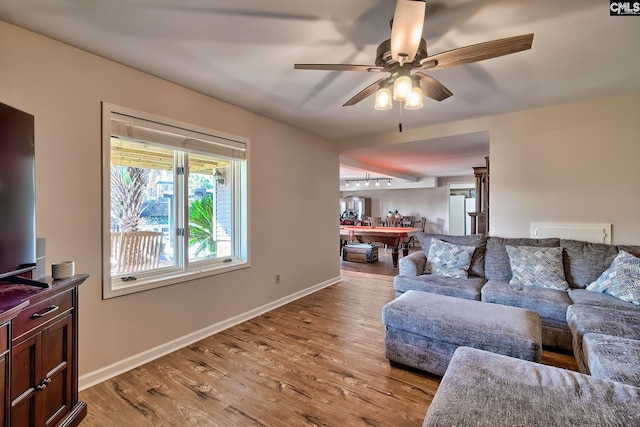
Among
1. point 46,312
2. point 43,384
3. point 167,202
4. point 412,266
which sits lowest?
point 43,384

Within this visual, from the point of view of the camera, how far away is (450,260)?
3.36 metres

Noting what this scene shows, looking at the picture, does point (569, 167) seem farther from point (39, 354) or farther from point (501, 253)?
point (39, 354)

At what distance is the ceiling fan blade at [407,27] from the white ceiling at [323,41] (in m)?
0.31

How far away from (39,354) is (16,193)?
2.64 feet

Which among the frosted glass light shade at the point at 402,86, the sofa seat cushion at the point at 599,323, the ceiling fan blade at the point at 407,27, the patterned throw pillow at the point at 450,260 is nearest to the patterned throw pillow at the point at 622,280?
the sofa seat cushion at the point at 599,323

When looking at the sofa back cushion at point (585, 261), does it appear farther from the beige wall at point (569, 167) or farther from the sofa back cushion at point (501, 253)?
the beige wall at point (569, 167)

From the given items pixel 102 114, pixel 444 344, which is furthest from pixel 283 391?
pixel 102 114

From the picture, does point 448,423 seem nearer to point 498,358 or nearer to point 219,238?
point 498,358

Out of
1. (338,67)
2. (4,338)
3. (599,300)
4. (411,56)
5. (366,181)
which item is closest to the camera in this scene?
(4,338)

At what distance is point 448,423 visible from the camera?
41.4 inches

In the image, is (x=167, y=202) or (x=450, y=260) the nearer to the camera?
(x=167, y=202)

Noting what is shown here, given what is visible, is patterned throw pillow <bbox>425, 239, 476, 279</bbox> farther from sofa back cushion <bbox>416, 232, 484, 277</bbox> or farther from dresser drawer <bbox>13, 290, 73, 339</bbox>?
dresser drawer <bbox>13, 290, 73, 339</bbox>

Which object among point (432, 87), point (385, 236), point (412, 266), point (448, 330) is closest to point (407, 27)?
point (432, 87)

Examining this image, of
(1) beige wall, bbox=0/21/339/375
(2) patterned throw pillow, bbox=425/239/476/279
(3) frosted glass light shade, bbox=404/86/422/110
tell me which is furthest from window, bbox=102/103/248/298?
(2) patterned throw pillow, bbox=425/239/476/279
